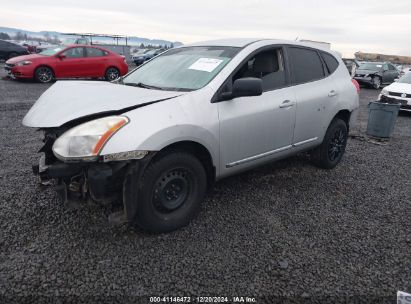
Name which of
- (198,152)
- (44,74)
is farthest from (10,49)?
(198,152)

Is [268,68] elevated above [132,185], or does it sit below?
above

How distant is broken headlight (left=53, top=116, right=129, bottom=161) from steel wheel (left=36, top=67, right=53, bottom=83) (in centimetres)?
1115

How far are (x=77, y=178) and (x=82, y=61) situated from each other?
35.8 ft

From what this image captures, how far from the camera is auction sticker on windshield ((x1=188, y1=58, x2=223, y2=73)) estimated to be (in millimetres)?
3176

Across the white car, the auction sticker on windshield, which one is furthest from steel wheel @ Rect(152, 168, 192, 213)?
the white car

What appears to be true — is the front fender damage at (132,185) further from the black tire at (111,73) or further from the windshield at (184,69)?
the black tire at (111,73)

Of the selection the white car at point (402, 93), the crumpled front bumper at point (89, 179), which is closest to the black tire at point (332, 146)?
the crumpled front bumper at point (89, 179)

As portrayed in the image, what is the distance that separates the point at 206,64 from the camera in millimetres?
3254

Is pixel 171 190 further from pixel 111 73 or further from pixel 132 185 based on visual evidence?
pixel 111 73

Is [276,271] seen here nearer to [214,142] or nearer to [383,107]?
[214,142]

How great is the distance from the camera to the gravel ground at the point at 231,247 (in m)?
2.25

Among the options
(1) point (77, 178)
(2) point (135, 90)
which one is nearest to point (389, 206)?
(2) point (135, 90)

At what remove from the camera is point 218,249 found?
2.69 meters

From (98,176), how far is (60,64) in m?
11.2
